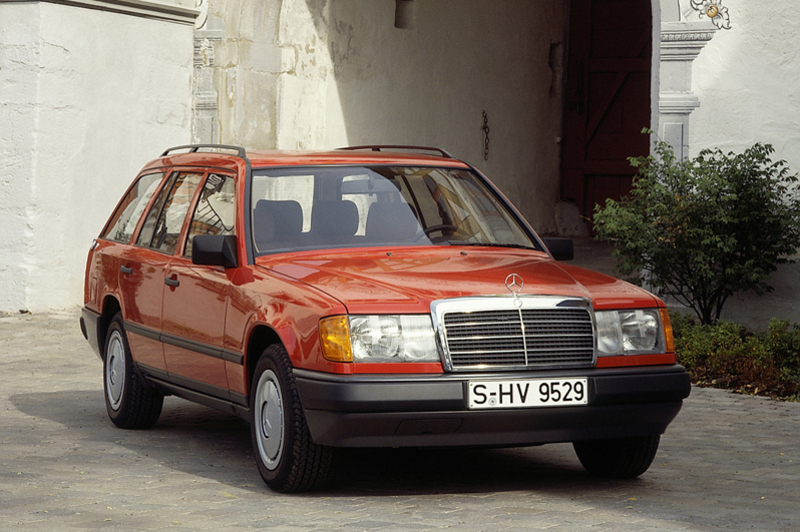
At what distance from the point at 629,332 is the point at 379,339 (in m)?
1.16

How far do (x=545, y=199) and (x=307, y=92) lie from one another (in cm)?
710

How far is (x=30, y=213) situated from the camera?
42.2 ft

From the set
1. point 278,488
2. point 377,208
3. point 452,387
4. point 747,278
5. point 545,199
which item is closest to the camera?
point 452,387

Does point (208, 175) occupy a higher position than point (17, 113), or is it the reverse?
point (17, 113)

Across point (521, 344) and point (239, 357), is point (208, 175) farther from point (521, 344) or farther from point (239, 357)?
point (521, 344)

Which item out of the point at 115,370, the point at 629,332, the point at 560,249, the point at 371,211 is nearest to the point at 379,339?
the point at 629,332

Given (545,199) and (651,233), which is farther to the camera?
(545,199)

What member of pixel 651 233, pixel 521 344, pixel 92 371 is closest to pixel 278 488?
pixel 521 344

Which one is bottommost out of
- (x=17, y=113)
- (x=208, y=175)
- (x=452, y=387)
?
(x=452, y=387)

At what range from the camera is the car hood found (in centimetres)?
518

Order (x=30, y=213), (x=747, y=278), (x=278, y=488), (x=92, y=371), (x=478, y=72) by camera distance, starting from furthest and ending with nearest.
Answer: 1. (x=478, y=72)
2. (x=30, y=213)
3. (x=747, y=278)
4. (x=92, y=371)
5. (x=278, y=488)

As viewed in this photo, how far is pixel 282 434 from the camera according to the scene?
5367 mm

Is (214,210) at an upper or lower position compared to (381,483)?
upper

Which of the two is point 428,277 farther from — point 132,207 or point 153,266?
point 132,207
